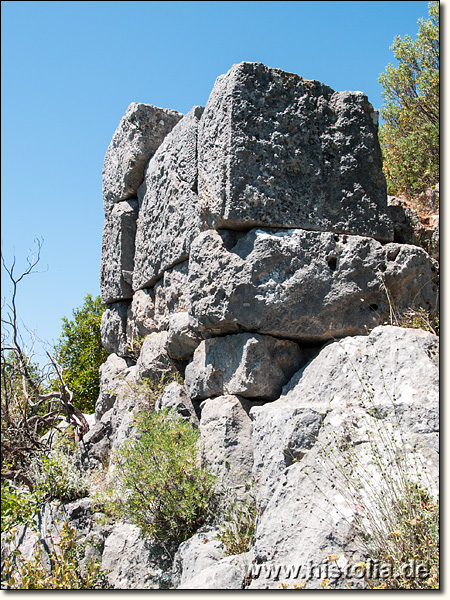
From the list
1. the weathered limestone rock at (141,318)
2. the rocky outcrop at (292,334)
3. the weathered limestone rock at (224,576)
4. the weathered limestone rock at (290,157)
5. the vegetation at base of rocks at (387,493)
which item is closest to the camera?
the vegetation at base of rocks at (387,493)

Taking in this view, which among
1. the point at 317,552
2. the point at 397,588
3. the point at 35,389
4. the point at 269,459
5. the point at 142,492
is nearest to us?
the point at 397,588

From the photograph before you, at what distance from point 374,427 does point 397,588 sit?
41.4 inches

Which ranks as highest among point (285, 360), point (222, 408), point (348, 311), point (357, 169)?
point (357, 169)

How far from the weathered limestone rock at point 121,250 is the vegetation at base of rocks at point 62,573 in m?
3.42

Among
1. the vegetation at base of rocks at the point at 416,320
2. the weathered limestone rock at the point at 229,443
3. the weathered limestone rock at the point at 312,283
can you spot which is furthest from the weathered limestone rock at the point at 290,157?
the weathered limestone rock at the point at 229,443

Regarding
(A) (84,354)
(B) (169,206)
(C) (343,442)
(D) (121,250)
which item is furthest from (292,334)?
(A) (84,354)

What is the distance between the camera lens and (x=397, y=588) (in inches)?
122

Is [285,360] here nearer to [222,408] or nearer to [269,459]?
[222,408]

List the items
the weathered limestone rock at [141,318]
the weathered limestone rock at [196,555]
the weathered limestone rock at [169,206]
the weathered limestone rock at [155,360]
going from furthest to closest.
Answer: the weathered limestone rock at [141,318], the weathered limestone rock at [155,360], the weathered limestone rock at [169,206], the weathered limestone rock at [196,555]

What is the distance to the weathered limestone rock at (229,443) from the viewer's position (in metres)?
4.72

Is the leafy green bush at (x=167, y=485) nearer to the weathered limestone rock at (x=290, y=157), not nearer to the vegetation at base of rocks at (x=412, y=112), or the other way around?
the weathered limestone rock at (x=290, y=157)

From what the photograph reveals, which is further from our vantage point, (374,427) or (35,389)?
(35,389)

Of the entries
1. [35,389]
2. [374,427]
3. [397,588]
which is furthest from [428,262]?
[35,389]

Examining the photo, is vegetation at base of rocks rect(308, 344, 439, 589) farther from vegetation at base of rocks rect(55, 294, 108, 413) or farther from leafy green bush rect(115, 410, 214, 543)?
vegetation at base of rocks rect(55, 294, 108, 413)
